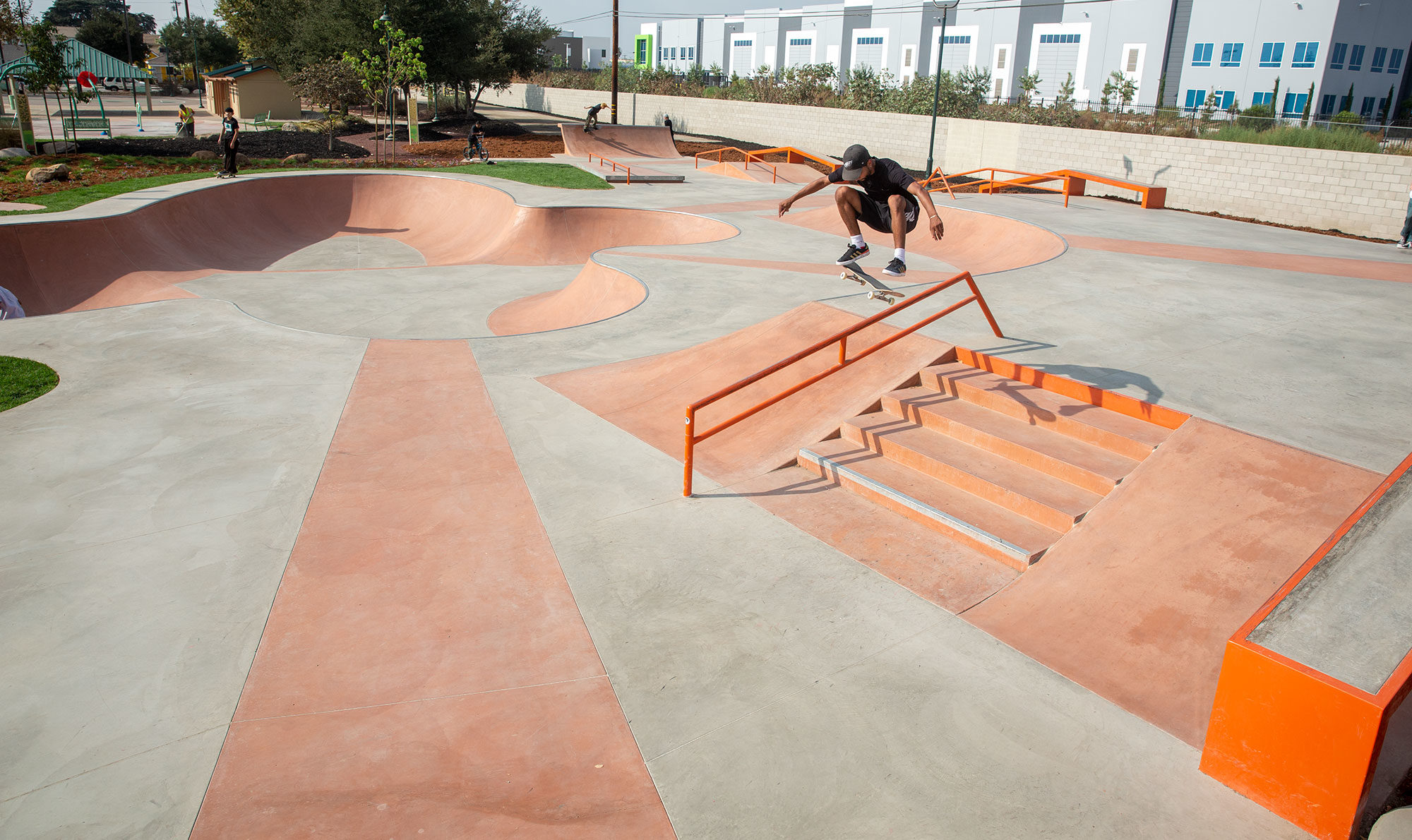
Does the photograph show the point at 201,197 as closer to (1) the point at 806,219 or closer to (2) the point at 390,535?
(1) the point at 806,219

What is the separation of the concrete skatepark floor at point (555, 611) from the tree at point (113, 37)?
317 ft

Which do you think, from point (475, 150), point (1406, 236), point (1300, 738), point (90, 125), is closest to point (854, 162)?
point (1300, 738)

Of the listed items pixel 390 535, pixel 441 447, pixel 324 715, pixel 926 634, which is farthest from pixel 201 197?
pixel 926 634

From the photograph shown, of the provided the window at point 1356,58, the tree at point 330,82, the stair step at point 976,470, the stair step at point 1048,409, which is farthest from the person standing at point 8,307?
the window at point 1356,58

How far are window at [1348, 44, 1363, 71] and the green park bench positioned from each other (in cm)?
5885

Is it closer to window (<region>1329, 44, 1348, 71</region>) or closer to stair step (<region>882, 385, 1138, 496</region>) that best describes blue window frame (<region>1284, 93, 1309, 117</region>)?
window (<region>1329, 44, 1348, 71</region>)

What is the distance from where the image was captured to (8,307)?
463 inches

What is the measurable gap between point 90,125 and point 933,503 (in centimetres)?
4817

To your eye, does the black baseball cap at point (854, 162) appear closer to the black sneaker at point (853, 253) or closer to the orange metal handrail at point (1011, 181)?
the black sneaker at point (853, 253)

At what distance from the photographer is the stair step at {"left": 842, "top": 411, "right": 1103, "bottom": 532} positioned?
573 cm

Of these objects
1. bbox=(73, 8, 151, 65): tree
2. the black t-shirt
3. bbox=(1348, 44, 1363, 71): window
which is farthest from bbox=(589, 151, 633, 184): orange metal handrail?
bbox=(73, 8, 151, 65): tree

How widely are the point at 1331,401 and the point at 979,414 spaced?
9.64ft

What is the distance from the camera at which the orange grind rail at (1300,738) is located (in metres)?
3.14

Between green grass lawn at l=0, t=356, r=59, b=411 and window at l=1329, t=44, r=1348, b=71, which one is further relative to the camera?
window at l=1329, t=44, r=1348, b=71
